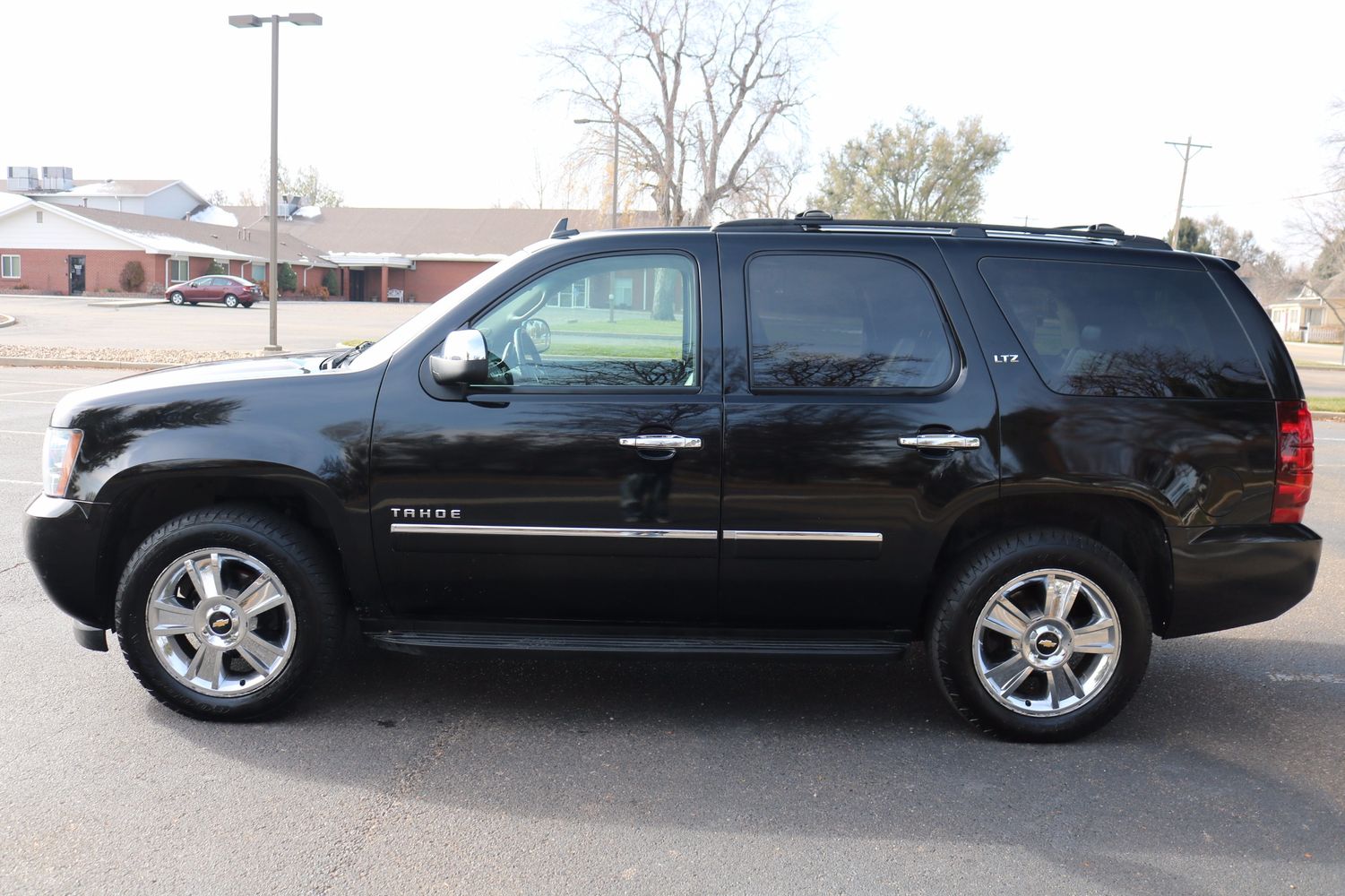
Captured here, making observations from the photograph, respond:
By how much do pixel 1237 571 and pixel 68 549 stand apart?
4.31 m

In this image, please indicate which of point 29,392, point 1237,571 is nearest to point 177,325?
point 29,392

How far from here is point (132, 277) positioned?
2297 inches

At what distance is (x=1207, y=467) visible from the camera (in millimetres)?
4082

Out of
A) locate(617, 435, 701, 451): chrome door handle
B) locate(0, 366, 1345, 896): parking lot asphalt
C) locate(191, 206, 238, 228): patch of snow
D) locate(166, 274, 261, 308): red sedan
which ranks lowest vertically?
locate(0, 366, 1345, 896): parking lot asphalt

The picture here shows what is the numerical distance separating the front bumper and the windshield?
1.10m

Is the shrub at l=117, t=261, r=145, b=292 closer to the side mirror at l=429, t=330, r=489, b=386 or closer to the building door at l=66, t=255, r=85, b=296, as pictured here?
the building door at l=66, t=255, r=85, b=296

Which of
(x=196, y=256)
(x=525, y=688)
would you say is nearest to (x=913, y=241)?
(x=525, y=688)

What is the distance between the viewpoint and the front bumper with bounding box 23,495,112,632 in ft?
13.3

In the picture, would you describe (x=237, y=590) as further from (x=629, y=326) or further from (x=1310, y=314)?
(x=1310, y=314)

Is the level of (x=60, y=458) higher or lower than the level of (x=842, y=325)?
lower

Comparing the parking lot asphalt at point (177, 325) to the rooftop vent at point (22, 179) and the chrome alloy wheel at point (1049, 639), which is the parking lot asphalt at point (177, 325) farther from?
the rooftop vent at point (22, 179)

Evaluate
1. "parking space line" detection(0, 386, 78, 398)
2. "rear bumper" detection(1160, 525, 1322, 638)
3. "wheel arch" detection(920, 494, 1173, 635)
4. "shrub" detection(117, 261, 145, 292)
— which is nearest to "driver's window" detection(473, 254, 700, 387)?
"wheel arch" detection(920, 494, 1173, 635)

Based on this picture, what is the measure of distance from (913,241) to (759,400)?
89 centimetres

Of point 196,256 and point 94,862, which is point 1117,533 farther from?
point 196,256
